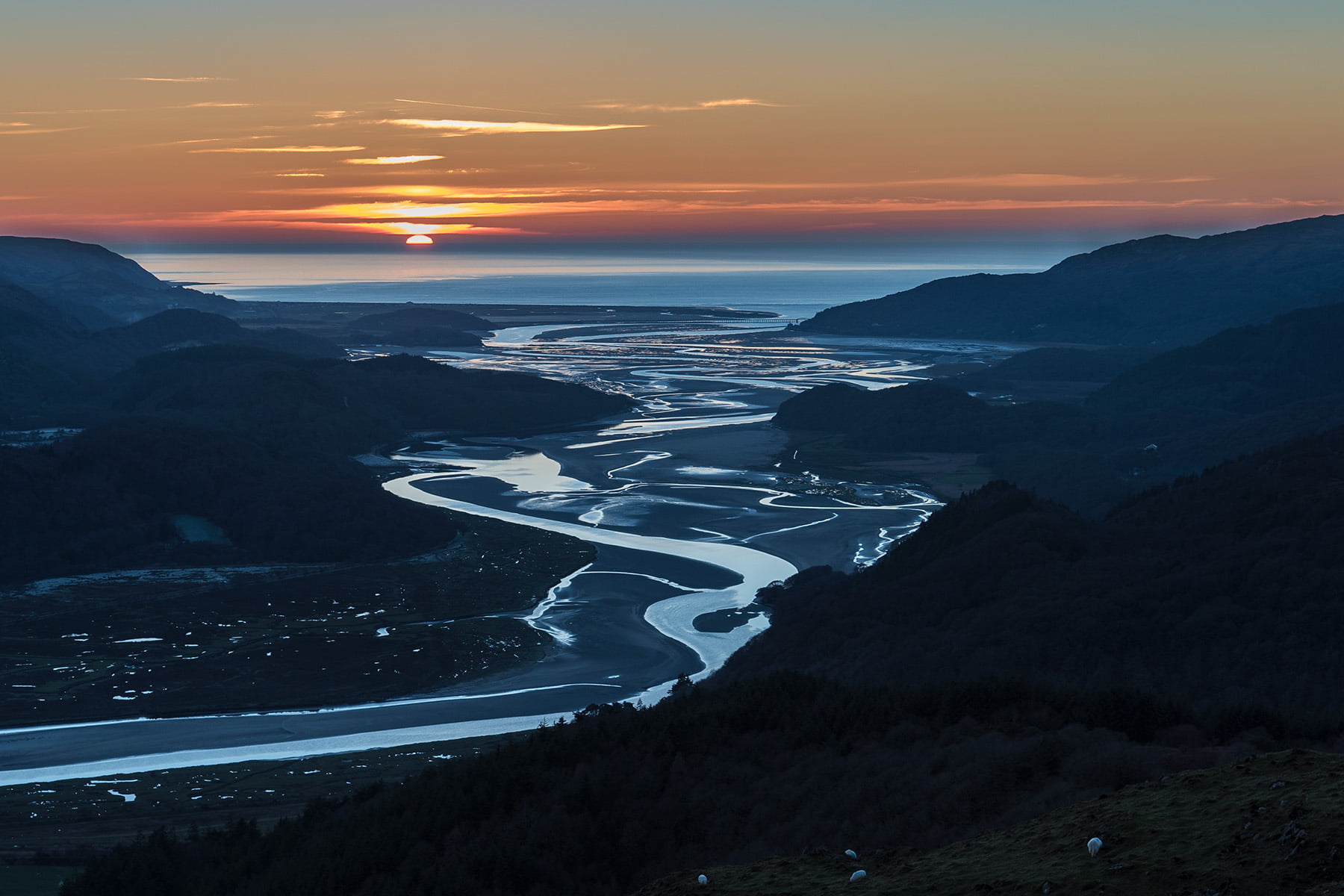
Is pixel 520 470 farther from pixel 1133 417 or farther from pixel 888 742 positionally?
pixel 888 742

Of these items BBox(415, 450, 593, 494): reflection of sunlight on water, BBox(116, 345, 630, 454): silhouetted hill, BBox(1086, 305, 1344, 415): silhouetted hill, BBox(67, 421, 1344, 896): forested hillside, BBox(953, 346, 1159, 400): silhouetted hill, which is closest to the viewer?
BBox(67, 421, 1344, 896): forested hillside

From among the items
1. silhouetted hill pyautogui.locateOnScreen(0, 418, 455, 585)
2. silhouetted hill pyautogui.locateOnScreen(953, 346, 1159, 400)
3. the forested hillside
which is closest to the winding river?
the forested hillside

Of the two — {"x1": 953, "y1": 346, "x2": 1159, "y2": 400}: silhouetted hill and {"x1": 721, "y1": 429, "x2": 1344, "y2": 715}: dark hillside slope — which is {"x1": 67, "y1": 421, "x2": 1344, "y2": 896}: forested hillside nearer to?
{"x1": 721, "y1": 429, "x2": 1344, "y2": 715}: dark hillside slope

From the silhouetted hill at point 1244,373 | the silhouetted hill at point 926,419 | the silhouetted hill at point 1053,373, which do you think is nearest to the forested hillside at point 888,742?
the silhouetted hill at point 926,419

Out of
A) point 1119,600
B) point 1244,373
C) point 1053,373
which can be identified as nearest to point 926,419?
point 1244,373

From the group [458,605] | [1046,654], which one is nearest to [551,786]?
[1046,654]

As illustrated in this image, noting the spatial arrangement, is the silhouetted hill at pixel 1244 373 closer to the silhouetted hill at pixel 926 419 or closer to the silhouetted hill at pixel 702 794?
the silhouetted hill at pixel 926 419
